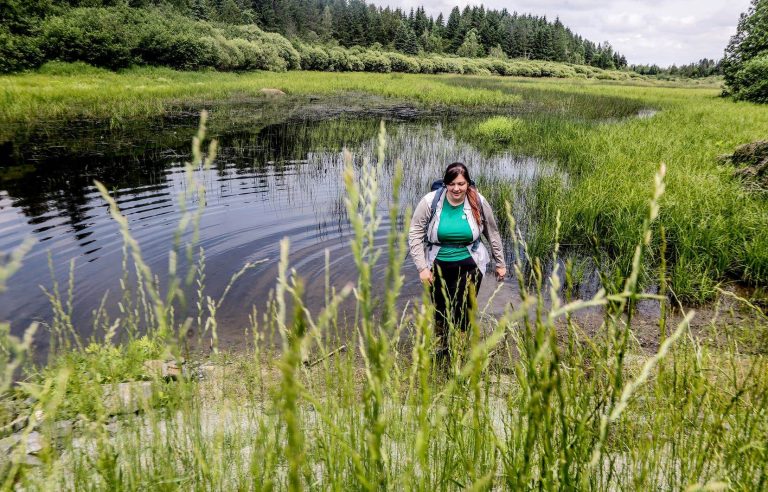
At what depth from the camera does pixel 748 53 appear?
36.8 meters

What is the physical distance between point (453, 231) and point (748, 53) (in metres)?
45.5

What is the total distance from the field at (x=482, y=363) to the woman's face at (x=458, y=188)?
3.41 ft

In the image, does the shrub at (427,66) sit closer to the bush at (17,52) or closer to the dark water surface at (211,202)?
the bush at (17,52)

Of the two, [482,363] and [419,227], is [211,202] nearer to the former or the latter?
[419,227]

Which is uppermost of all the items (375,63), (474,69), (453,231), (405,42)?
(405,42)

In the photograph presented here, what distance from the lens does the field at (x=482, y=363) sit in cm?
117

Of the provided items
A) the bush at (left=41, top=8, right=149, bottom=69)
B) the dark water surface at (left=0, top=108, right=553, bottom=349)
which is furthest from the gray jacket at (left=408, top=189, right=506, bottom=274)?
the bush at (left=41, top=8, right=149, bottom=69)

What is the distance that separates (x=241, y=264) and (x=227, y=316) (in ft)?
5.39

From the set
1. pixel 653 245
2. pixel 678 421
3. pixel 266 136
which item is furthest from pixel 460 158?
pixel 678 421

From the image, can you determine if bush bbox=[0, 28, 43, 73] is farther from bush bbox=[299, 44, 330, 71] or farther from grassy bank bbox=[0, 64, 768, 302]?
bush bbox=[299, 44, 330, 71]

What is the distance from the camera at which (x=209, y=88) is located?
104ft

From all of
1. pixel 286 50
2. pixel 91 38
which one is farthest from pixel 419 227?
pixel 286 50

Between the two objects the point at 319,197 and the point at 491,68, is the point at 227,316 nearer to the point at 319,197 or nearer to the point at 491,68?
the point at 319,197

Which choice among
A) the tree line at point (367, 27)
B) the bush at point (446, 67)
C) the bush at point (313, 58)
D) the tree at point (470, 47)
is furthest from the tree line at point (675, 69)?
the bush at point (313, 58)
